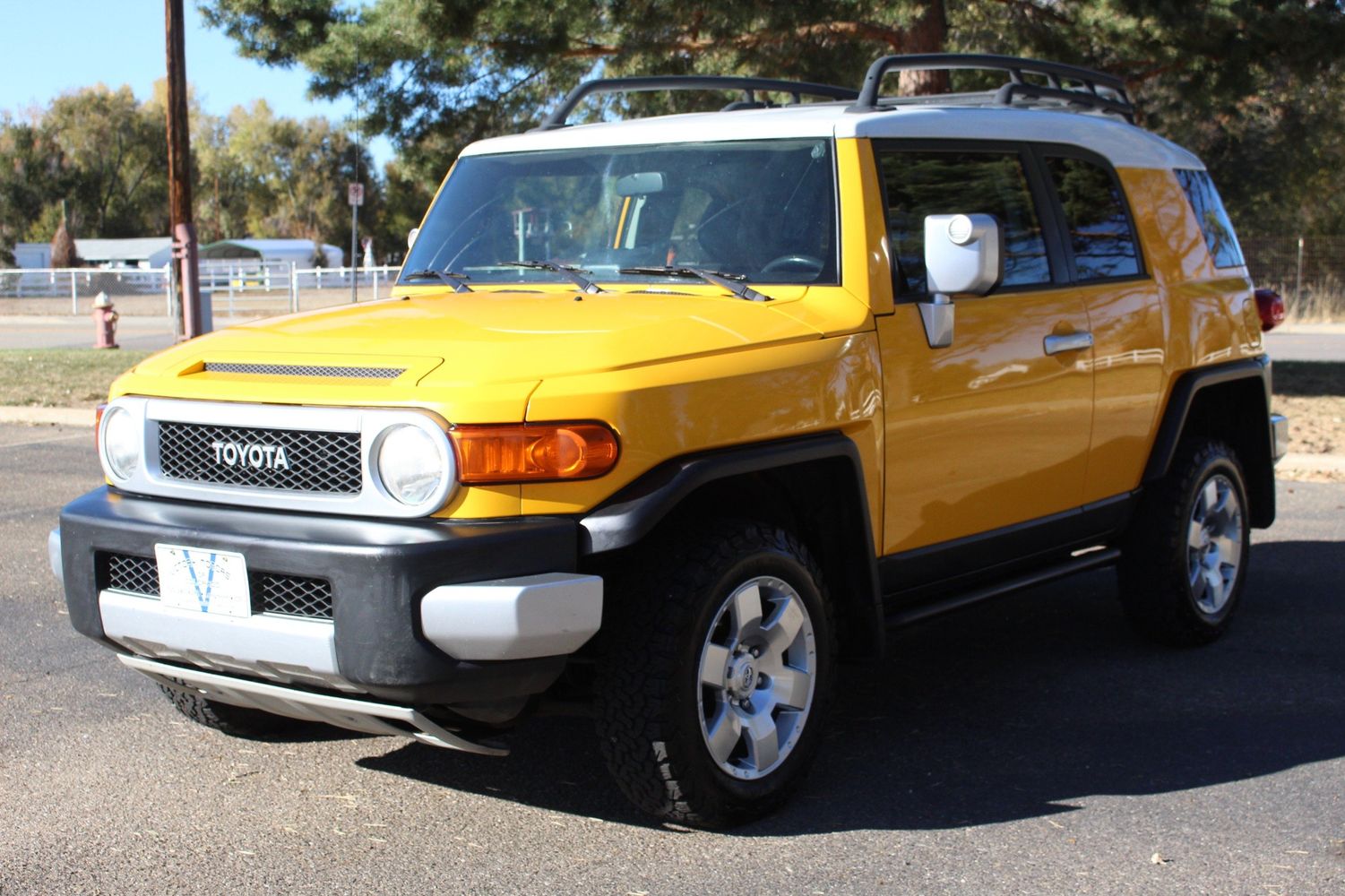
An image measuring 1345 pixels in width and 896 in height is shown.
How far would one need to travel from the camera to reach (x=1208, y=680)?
5.60m

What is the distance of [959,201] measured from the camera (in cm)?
502

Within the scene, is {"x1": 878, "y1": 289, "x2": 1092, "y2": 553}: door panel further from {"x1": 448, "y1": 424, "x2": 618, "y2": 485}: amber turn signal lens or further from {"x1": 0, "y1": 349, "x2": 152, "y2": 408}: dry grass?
{"x1": 0, "y1": 349, "x2": 152, "y2": 408}: dry grass

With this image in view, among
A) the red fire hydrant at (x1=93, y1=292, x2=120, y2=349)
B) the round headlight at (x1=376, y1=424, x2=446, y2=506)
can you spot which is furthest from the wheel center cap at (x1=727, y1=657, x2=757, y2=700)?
the red fire hydrant at (x1=93, y1=292, x2=120, y2=349)

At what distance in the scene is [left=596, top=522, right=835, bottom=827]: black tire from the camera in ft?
12.5

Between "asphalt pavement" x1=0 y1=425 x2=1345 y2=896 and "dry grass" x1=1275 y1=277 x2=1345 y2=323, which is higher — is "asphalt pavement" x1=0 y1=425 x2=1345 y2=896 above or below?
below

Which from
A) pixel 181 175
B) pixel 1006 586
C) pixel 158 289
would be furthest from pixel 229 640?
pixel 158 289

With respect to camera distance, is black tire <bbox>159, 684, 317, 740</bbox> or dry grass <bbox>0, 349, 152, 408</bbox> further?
dry grass <bbox>0, 349, 152, 408</bbox>

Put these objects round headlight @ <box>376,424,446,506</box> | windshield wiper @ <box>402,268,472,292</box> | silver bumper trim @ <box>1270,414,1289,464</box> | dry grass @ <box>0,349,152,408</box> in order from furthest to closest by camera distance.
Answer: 1. dry grass @ <box>0,349,152,408</box>
2. silver bumper trim @ <box>1270,414,1289,464</box>
3. windshield wiper @ <box>402,268,472,292</box>
4. round headlight @ <box>376,424,446,506</box>

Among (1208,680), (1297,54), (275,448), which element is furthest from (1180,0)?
(275,448)

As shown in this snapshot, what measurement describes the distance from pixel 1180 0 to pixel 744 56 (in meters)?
4.47

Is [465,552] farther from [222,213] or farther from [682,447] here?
[222,213]

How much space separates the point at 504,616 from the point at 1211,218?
4.10 m

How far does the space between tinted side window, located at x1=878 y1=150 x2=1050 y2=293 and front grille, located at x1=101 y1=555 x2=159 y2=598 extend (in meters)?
2.29

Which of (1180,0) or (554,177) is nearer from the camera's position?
(554,177)
